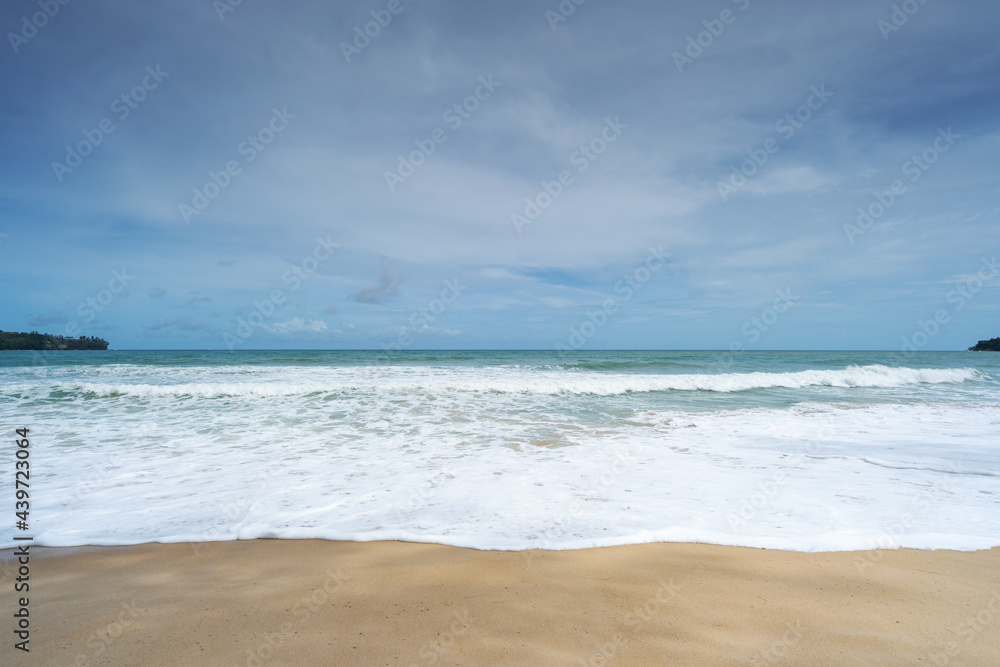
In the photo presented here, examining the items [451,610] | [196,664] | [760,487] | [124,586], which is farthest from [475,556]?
[760,487]

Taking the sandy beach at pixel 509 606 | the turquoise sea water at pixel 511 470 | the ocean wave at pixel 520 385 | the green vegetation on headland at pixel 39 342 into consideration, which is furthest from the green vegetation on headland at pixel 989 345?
the green vegetation on headland at pixel 39 342

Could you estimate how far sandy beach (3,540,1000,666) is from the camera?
233 centimetres

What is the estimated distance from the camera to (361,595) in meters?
2.86

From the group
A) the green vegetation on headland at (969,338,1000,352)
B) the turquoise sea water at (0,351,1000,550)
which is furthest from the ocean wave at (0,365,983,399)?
the green vegetation on headland at (969,338,1000,352)

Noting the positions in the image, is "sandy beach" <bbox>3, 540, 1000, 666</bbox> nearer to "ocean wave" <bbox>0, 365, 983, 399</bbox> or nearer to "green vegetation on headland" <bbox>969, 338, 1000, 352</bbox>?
"ocean wave" <bbox>0, 365, 983, 399</bbox>

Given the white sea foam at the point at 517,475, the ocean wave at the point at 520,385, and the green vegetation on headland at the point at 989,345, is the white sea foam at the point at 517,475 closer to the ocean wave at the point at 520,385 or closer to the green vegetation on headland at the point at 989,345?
the ocean wave at the point at 520,385

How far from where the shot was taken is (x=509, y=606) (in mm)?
2713

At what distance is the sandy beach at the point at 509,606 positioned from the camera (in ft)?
7.63

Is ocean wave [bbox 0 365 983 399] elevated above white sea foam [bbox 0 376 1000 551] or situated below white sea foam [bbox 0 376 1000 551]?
above

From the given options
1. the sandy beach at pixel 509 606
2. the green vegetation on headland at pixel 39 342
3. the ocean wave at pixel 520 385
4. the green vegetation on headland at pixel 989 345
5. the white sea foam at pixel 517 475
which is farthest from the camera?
the green vegetation on headland at pixel 989 345

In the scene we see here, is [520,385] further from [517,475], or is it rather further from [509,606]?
[509,606]

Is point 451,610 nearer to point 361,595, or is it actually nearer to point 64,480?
point 361,595

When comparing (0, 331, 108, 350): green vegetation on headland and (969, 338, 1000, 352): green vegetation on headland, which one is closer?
(0, 331, 108, 350): green vegetation on headland

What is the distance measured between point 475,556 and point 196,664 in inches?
70.5
